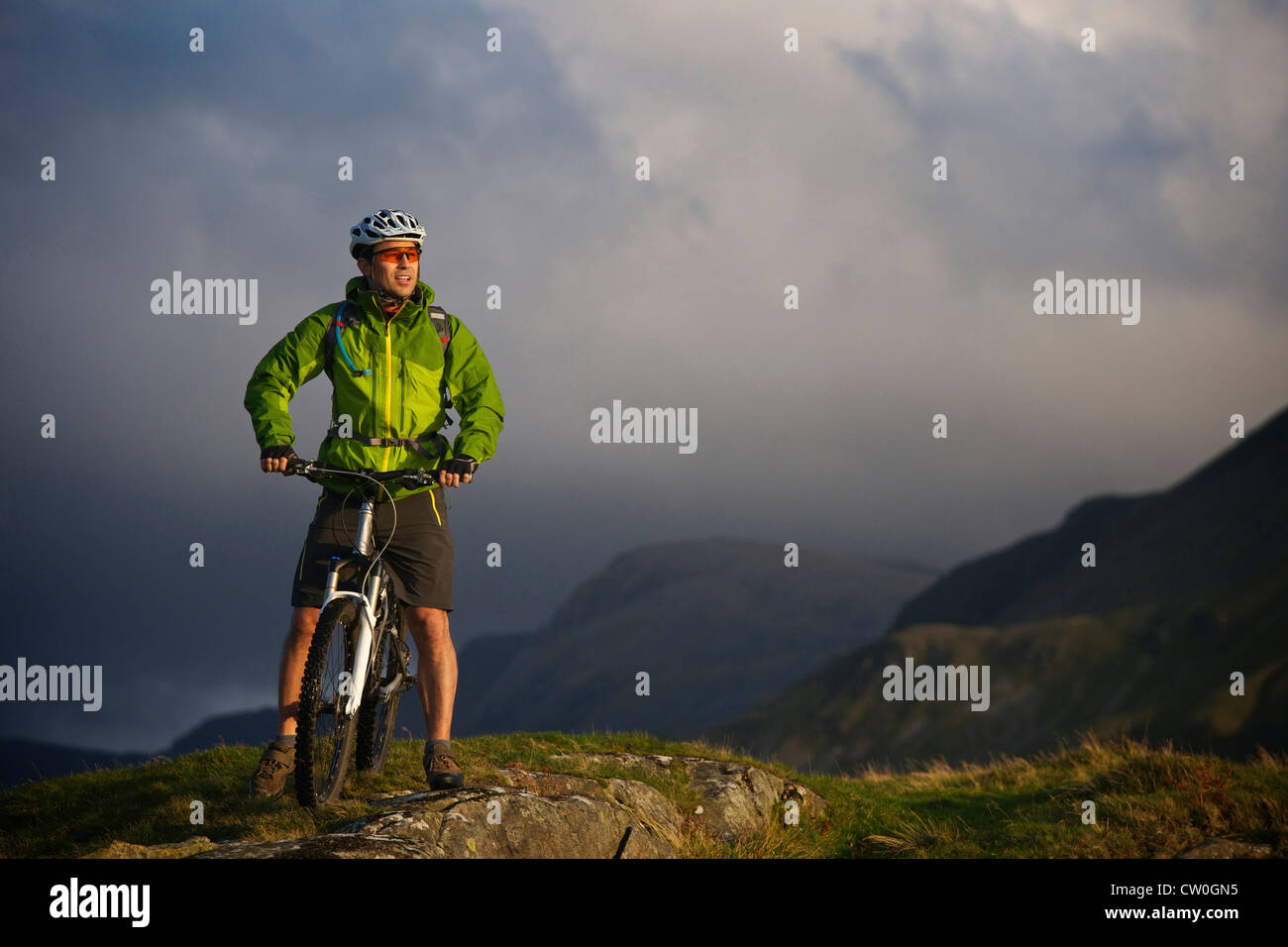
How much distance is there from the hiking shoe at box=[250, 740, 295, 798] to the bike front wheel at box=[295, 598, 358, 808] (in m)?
0.53

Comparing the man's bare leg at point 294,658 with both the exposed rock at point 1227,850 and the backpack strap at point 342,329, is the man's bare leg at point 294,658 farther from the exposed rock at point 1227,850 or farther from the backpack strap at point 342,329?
the exposed rock at point 1227,850

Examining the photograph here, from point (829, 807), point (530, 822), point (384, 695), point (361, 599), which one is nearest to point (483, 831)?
point (530, 822)

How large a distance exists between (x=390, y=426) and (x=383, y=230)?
1403mm

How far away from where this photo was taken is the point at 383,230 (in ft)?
27.4

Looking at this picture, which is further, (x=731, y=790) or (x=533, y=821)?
(x=731, y=790)

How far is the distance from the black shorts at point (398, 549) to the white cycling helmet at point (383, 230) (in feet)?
5.89

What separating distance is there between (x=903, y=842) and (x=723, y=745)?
2542mm

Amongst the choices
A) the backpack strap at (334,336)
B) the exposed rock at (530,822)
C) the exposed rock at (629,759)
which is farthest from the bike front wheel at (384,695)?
the exposed rock at (629,759)

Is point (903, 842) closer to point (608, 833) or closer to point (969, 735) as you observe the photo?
point (608, 833)

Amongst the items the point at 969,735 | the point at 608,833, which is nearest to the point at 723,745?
the point at 608,833

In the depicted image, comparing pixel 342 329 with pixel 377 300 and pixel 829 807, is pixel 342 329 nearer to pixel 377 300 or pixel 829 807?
pixel 377 300

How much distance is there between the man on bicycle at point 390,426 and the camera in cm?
823

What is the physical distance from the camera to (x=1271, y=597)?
187750mm

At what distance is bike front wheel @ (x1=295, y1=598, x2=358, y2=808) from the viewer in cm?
762
